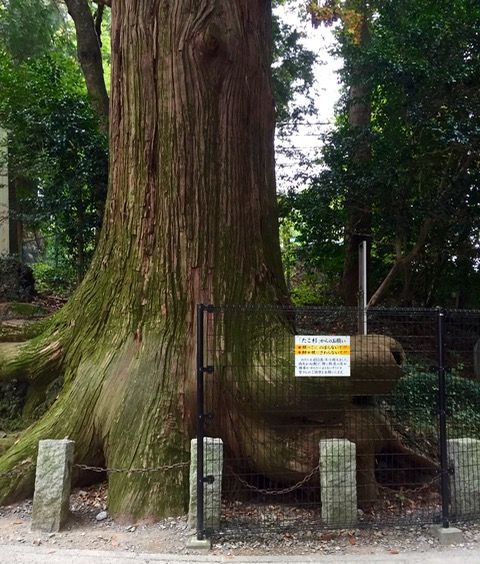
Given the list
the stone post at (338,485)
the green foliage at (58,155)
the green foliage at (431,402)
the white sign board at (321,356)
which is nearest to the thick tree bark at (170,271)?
the white sign board at (321,356)

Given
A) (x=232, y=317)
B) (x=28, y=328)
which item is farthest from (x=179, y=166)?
(x=28, y=328)

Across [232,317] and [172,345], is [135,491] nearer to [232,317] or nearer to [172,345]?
[172,345]

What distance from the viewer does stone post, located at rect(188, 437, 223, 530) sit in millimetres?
4516

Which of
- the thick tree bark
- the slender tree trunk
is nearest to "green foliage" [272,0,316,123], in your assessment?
the slender tree trunk

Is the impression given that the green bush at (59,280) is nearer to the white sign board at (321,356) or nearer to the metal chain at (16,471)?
the metal chain at (16,471)

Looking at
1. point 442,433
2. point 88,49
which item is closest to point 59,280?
point 88,49

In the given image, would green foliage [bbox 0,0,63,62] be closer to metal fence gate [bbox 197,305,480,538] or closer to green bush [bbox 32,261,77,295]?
green bush [bbox 32,261,77,295]

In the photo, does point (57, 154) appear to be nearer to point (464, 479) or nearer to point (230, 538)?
point (230, 538)

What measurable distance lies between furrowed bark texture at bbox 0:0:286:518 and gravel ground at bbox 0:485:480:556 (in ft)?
1.11

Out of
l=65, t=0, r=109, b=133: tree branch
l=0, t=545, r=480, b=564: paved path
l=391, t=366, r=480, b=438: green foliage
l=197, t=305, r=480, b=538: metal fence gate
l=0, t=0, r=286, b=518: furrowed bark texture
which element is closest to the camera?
l=0, t=545, r=480, b=564: paved path

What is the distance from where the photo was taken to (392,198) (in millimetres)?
10797

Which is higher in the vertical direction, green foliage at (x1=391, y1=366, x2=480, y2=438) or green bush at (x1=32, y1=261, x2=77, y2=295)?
green bush at (x1=32, y1=261, x2=77, y2=295)

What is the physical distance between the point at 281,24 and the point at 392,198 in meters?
6.74

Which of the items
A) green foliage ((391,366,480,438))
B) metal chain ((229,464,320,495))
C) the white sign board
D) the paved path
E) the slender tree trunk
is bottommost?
the paved path
